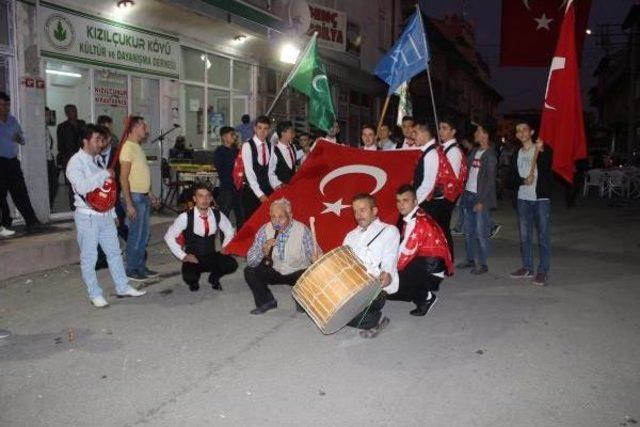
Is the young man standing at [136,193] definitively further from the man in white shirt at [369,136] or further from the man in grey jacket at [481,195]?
the man in grey jacket at [481,195]

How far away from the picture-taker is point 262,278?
602 centimetres

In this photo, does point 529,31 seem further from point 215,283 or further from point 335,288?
point 335,288

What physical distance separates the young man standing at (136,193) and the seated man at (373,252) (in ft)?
8.95

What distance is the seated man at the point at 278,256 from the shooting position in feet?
19.7

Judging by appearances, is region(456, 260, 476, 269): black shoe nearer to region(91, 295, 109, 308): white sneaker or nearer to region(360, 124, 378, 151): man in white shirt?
region(360, 124, 378, 151): man in white shirt

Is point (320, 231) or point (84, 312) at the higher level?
point (320, 231)

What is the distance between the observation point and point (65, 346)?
5051mm

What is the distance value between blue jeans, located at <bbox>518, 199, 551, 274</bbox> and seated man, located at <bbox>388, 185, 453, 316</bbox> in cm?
167

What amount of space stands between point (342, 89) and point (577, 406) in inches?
840

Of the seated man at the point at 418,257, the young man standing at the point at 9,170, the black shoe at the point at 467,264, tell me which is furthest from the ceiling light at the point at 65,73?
the seated man at the point at 418,257

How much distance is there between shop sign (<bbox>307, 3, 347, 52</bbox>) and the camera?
751 inches

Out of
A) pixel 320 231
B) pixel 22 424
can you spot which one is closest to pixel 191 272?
pixel 320 231

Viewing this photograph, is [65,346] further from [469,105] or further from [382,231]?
[469,105]

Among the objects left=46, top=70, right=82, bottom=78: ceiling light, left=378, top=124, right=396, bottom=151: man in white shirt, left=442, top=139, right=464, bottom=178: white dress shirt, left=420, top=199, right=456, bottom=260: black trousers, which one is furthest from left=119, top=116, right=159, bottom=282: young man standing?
left=46, top=70, right=82, bottom=78: ceiling light
